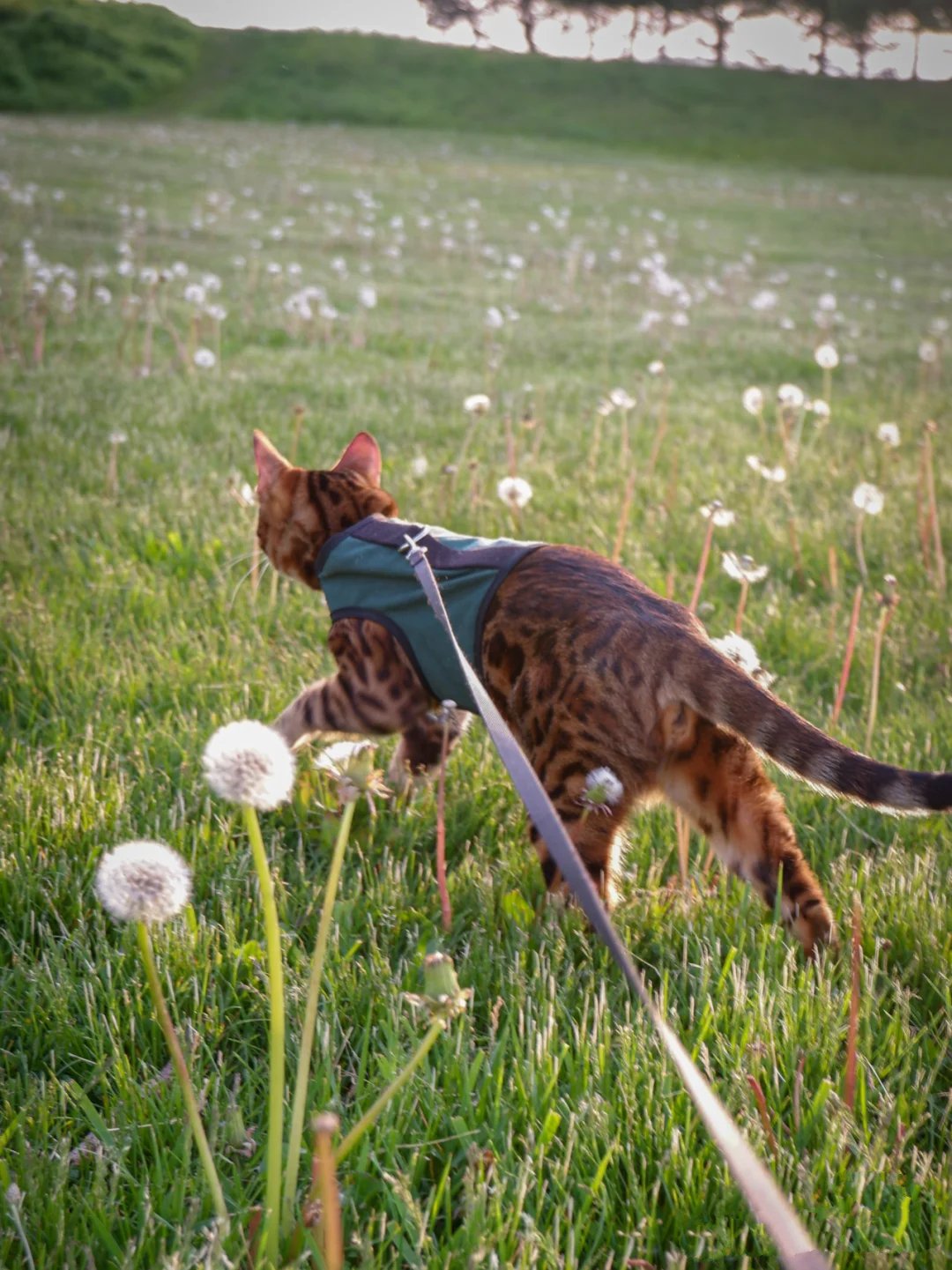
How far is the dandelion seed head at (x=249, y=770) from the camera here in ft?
4.24

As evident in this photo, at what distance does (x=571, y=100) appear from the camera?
4622 centimetres

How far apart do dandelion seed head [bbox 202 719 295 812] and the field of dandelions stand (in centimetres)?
13

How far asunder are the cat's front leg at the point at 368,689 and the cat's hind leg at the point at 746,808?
80 cm

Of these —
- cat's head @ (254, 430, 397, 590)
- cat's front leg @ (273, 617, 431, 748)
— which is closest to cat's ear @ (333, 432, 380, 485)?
cat's head @ (254, 430, 397, 590)

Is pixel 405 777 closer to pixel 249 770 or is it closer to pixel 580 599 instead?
pixel 580 599

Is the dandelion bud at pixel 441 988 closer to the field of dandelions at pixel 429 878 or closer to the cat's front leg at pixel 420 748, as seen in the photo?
the field of dandelions at pixel 429 878

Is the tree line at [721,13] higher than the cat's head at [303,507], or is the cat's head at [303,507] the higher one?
the tree line at [721,13]

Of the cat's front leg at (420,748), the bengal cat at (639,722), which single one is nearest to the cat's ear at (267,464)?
the cat's front leg at (420,748)

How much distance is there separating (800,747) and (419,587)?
110 centimetres

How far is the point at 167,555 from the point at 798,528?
10.2 ft

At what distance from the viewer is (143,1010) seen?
2111 mm

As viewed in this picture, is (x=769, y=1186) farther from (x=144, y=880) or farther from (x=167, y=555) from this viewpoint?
(x=167, y=555)

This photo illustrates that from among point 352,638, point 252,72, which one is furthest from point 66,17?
point 252,72

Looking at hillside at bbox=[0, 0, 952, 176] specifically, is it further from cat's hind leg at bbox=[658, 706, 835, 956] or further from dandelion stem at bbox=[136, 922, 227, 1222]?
dandelion stem at bbox=[136, 922, 227, 1222]
